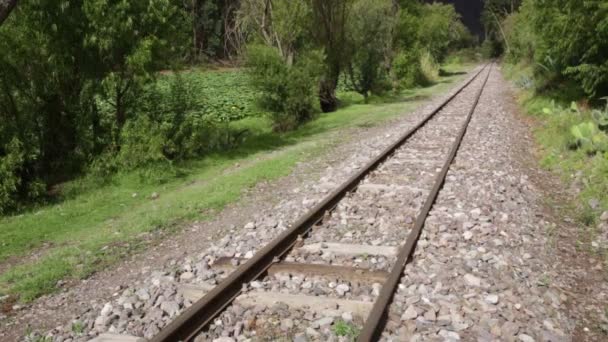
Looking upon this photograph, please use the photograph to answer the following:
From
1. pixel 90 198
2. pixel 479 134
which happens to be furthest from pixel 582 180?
pixel 90 198

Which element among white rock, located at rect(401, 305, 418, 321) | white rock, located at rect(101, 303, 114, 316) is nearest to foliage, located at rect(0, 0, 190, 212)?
white rock, located at rect(101, 303, 114, 316)

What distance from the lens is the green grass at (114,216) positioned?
605 centimetres

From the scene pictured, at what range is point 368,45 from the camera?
27.7m

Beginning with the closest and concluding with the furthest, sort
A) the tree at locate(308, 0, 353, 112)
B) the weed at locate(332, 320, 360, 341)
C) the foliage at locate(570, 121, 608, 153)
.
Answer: the weed at locate(332, 320, 360, 341), the foliage at locate(570, 121, 608, 153), the tree at locate(308, 0, 353, 112)

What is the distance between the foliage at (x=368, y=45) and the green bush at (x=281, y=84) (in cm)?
701

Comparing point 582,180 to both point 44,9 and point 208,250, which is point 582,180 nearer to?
point 208,250

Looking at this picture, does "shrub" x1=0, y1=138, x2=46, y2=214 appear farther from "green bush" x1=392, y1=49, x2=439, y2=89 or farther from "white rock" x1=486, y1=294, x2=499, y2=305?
"green bush" x1=392, y1=49, x2=439, y2=89

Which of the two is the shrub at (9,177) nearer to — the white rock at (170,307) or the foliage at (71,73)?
the foliage at (71,73)

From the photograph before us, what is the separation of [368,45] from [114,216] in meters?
21.7

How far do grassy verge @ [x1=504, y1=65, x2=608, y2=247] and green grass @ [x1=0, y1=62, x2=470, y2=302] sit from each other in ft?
16.9

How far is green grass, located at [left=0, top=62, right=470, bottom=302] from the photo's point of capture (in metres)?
6.05

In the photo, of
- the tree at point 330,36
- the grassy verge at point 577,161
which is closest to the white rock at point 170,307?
the grassy verge at point 577,161

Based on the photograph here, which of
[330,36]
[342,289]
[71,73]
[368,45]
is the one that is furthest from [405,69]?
[342,289]

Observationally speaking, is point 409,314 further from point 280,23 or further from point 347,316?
point 280,23
